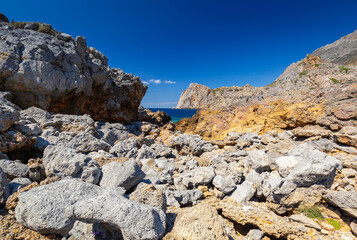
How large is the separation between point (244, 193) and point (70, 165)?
5462mm

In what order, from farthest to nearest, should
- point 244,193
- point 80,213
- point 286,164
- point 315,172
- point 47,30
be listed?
point 47,30 → point 286,164 → point 244,193 → point 315,172 → point 80,213

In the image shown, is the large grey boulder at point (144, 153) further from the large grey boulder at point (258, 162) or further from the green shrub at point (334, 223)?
the green shrub at point (334, 223)

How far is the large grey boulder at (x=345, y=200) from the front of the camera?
3910mm

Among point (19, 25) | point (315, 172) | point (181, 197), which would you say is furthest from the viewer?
point (19, 25)

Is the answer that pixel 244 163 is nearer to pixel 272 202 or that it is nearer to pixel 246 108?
pixel 272 202

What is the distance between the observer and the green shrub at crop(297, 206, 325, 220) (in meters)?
4.13

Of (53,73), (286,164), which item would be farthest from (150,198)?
(53,73)

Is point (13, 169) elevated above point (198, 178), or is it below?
above

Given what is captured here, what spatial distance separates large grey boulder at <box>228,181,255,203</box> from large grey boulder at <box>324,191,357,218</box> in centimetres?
191

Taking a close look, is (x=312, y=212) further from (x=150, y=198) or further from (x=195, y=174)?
(x=150, y=198)

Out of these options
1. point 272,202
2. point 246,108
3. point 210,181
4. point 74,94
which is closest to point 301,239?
point 272,202

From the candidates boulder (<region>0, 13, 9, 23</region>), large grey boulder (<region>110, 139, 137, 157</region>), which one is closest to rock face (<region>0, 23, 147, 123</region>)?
boulder (<region>0, 13, 9, 23</region>)

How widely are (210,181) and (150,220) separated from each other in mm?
3670

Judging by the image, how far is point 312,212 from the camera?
4.21 metres
